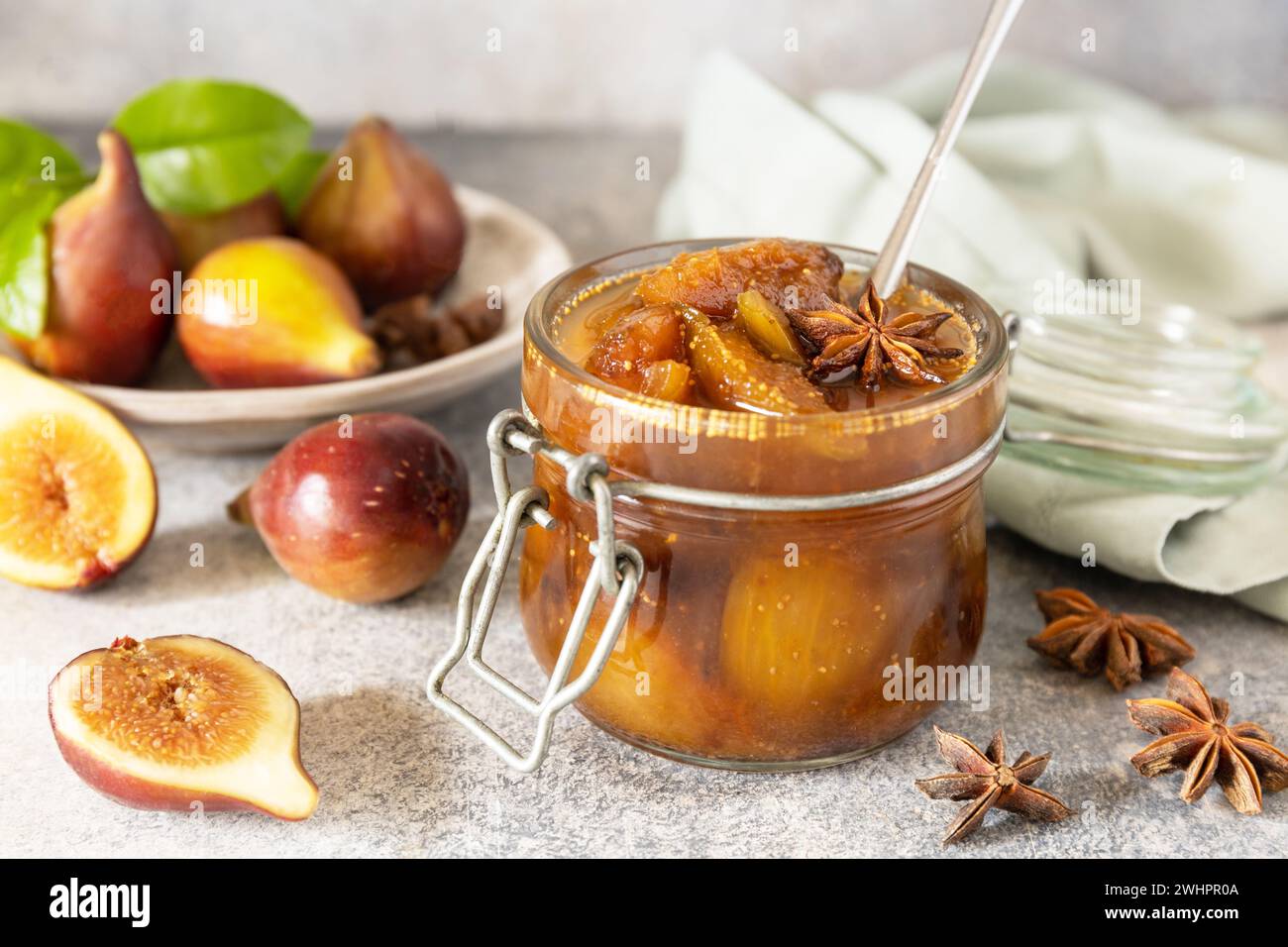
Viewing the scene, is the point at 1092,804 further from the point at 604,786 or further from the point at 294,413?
the point at 294,413

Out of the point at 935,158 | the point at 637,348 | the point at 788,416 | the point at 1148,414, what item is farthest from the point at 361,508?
the point at 1148,414

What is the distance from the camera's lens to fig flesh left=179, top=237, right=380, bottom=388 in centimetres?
185

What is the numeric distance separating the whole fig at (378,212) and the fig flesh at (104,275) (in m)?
0.29

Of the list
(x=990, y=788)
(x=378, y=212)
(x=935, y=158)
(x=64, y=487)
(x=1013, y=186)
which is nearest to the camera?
(x=990, y=788)

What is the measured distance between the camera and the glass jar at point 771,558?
1185mm

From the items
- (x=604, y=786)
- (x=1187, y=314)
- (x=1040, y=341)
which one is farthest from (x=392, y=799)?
(x=1187, y=314)

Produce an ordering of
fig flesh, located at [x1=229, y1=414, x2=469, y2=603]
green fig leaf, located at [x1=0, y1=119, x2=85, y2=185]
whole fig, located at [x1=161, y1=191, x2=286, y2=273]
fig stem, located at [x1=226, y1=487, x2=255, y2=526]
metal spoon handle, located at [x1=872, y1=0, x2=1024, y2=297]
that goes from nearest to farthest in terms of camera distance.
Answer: metal spoon handle, located at [x1=872, y1=0, x2=1024, y2=297] → fig flesh, located at [x1=229, y1=414, x2=469, y2=603] → fig stem, located at [x1=226, y1=487, x2=255, y2=526] → green fig leaf, located at [x1=0, y1=119, x2=85, y2=185] → whole fig, located at [x1=161, y1=191, x2=286, y2=273]

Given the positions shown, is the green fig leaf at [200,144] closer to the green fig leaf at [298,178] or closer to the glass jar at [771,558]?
the green fig leaf at [298,178]

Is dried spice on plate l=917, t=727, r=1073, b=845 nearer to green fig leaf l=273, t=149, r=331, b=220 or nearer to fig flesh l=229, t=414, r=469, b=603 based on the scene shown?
fig flesh l=229, t=414, r=469, b=603

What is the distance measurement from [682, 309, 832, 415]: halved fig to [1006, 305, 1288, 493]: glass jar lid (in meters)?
0.49

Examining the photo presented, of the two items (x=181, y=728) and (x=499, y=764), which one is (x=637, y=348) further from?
(x=181, y=728)

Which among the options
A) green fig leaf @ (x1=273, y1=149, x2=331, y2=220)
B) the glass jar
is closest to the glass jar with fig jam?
the glass jar

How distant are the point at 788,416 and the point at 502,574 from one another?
32cm

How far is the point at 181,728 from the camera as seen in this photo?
1.33 m
